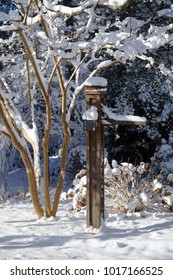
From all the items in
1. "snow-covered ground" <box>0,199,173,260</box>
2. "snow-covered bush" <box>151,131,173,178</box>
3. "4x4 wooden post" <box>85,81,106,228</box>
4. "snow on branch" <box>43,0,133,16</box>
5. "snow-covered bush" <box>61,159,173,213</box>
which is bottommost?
"snow-covered bush" <box>151,131,173,178</box>

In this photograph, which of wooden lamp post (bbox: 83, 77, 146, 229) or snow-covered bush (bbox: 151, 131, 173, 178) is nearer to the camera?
wooden lamp post (bbox: 83, 77, 146, 229)

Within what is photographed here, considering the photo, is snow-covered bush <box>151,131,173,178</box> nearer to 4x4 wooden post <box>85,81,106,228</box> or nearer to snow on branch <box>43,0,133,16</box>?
4x4 wooden post <box>85,81,106,228</box>

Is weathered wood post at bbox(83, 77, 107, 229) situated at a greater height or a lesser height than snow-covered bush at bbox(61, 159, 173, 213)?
greater

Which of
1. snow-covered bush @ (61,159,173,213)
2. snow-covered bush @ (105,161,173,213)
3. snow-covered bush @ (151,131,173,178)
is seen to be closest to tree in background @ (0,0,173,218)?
snow-covered bush @ (61,159,173,213)

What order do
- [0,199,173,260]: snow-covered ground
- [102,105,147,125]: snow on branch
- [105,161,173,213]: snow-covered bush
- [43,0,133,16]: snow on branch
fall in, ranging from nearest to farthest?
[0,199,173,260]: snow-covered ground < [43,0,133,16]: snow on branch < [102,105,147,125]: snow on branch < [105,161,173,213]: snow-covered bush

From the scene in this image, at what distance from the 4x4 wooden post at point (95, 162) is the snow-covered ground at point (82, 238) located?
19 centimetres

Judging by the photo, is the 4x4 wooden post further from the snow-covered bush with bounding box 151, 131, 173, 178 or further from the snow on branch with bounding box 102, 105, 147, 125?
the snow-covered bush with bounding box 151, 131, 173, 178

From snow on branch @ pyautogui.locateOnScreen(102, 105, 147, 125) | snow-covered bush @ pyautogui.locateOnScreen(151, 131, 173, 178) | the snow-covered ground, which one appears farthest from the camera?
snow-covered bush @ pyautogui.locateOnScreen(151, 131, 173, 178)

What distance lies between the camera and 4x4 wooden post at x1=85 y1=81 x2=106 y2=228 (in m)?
4.08

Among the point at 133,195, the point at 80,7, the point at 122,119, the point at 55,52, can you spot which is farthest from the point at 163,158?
the point at 80,7

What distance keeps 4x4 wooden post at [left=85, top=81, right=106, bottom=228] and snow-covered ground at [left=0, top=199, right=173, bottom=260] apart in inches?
7.4

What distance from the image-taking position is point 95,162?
4.09m

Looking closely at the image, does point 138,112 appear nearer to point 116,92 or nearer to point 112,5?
point 116,92

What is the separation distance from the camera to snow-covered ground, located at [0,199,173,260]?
129 inches
